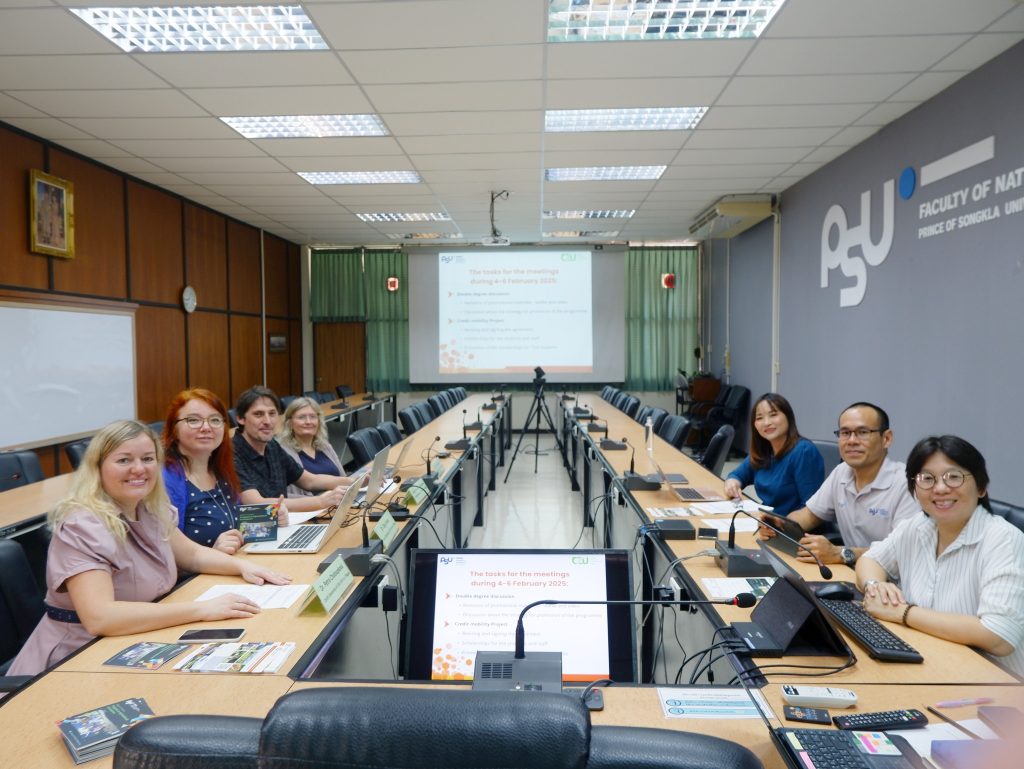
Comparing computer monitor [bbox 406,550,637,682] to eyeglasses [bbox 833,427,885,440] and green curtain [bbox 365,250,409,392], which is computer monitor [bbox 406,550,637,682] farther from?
green curtain [bbox 365,250,409,392]

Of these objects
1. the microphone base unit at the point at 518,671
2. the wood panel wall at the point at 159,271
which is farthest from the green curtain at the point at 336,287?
the microphone base unit at the point at 518,671

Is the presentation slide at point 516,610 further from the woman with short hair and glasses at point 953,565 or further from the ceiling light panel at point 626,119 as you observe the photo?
the ceiling light panel at point 626,119

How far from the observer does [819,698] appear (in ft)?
3.89

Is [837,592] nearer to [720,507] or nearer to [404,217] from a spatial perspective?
[720,507]

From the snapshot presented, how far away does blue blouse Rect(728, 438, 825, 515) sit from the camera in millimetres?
2912

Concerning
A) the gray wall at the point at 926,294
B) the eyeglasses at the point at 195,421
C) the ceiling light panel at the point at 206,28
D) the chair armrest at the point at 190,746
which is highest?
the ceiling light panel at the point at 206,28

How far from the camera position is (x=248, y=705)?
121 centimetres

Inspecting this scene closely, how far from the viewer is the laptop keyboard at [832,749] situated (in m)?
0.97

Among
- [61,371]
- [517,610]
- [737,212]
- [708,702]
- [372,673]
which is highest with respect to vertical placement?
[737,212]

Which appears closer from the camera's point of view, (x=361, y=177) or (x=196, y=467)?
(x=196, y=467)

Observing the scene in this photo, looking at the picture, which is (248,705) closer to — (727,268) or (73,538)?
(73,538)

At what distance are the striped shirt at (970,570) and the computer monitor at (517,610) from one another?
833 mm

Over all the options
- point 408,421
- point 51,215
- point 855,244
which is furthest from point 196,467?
point 855,244

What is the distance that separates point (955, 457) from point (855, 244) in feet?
12.7
